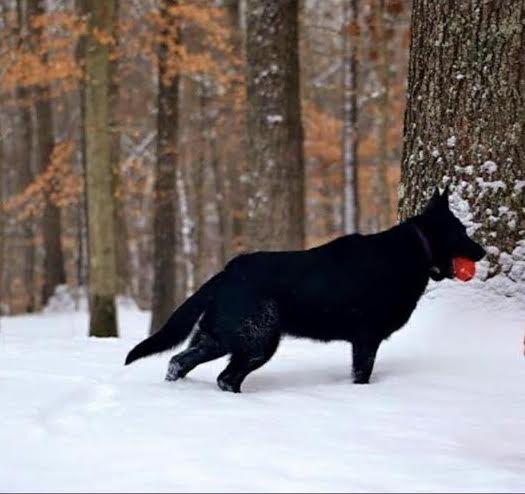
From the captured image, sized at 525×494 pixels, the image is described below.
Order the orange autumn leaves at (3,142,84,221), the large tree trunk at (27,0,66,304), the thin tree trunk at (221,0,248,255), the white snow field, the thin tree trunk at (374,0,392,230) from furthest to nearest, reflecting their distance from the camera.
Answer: the thin tree trunk at (221,0,248,255) < the large tree trunk at (27,0,66,304) < the orange autumn leaves at (3,142,84,221) < the thin tree trunk at (374,0,392,230) < the white snow field

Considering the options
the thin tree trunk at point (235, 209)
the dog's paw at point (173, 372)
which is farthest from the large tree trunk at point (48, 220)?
the dog's paw at point (173, 372)

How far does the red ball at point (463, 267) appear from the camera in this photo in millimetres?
5815

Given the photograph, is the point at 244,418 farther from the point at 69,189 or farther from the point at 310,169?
the point at 310,169

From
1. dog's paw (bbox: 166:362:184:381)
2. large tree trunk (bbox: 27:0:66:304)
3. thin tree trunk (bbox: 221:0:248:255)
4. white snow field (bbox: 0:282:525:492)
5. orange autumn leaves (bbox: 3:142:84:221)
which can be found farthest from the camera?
thin tree trunk (bbox: 221:0:248:255)

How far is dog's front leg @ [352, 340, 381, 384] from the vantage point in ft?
18.0

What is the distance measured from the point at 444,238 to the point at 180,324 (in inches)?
74.2

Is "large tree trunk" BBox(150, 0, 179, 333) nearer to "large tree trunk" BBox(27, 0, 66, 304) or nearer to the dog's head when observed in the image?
"large tree trunk" BBox(27, 0, 66, 304)

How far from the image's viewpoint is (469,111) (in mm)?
6848

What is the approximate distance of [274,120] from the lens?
10.3m

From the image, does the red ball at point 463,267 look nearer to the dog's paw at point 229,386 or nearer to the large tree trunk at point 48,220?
the dog's paw at point 229,386

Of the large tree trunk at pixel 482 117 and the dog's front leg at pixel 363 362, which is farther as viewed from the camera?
the large tree trunk at pixel 482 117

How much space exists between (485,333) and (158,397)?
2.91m

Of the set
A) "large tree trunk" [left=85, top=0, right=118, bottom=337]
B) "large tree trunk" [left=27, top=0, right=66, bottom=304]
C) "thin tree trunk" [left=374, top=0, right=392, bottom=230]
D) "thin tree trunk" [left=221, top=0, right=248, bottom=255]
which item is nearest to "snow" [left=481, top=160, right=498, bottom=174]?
"large tree trunk" [left=85, top=0, right=118, bottom=337]

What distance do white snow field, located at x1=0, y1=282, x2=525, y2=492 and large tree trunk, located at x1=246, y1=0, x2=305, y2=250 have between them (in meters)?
3.66
